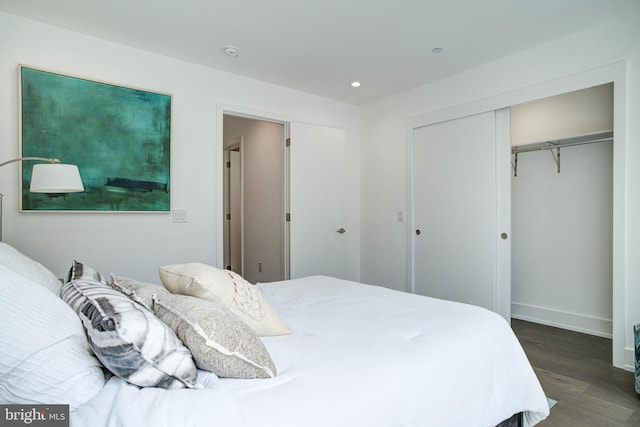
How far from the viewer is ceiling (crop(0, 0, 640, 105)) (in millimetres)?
2332

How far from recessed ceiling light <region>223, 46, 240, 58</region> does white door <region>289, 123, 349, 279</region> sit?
41.5 inches

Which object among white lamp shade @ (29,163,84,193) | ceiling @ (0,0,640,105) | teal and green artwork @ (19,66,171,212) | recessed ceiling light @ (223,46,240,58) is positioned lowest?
white lamp shade @ (29,163,84,193)

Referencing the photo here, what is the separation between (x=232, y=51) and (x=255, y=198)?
2.22 metres

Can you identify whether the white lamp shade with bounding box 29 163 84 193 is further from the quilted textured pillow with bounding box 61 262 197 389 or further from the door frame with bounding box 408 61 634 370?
the door frame with bounding box 408 61 634 370

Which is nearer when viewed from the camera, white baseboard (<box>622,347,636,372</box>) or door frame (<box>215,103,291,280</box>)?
white baseboard (<box>622,347,636,372</box>)

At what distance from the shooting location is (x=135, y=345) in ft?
2.97

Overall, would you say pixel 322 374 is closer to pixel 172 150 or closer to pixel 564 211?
pixel 172 150

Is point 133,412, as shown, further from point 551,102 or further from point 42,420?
point 551,102

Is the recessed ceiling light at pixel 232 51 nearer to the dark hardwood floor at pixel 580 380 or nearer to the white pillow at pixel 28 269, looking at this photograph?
the white pillow at pixel 28 269

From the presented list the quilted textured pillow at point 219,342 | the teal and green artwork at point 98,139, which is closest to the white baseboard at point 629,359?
the quilted textured pillow at point 219,342

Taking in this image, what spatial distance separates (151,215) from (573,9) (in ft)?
11.6

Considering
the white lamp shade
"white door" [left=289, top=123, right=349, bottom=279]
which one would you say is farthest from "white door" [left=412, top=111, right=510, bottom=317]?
the white lamp shade

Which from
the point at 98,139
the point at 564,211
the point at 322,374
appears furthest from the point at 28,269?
the point at 564,211

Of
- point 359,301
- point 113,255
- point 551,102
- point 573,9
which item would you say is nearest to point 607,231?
point 551,102
